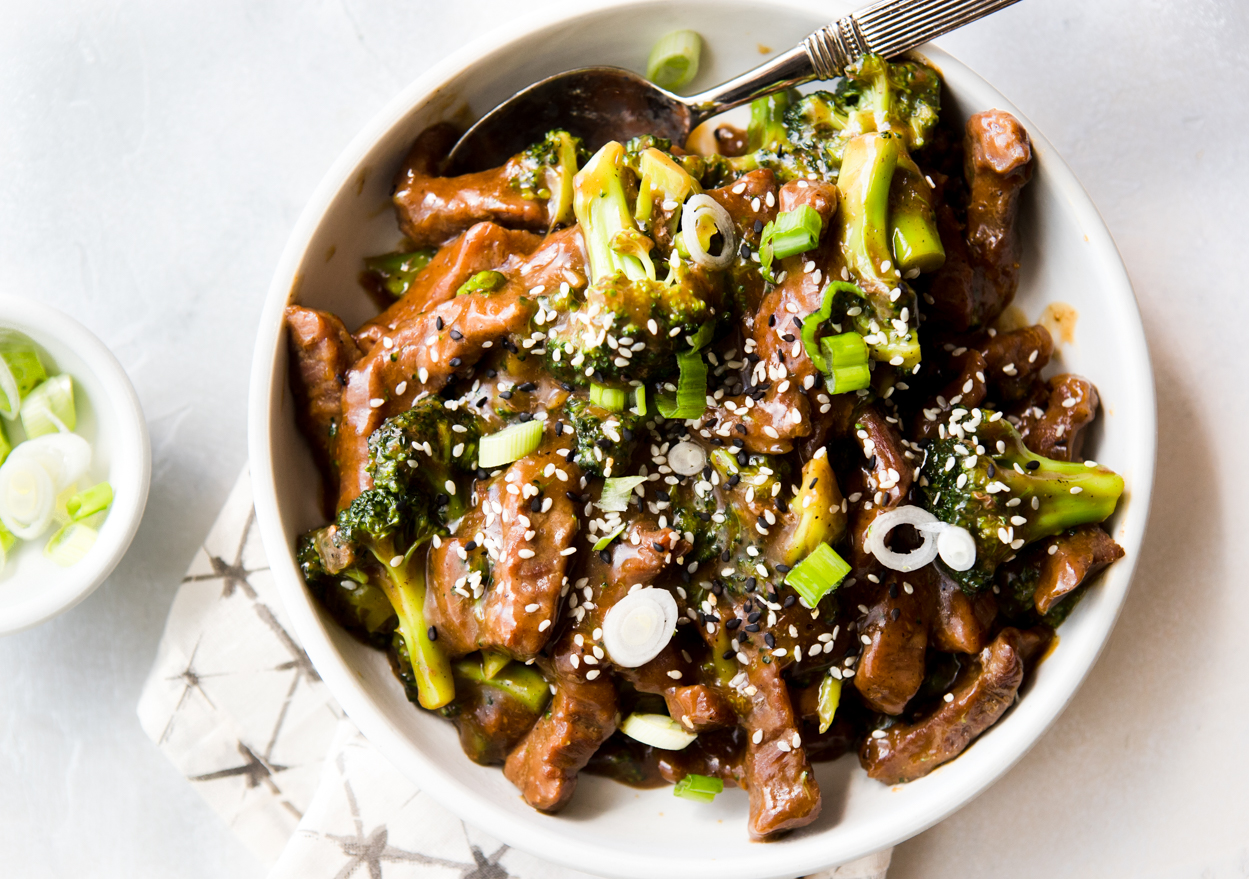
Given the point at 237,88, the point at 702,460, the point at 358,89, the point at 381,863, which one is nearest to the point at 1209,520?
the point at 702,460

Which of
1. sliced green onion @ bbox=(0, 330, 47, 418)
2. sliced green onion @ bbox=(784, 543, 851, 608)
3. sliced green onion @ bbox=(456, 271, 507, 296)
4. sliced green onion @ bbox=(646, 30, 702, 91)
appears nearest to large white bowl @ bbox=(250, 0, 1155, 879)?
sliced green onion @ bbox=(646, 30, 702, 91)

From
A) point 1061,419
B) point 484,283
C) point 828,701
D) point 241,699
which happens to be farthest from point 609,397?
point 241,699

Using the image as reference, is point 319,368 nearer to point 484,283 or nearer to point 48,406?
point 484,283

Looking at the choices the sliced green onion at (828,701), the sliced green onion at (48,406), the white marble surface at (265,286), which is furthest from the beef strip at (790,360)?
the sliced green onion at (48,406)

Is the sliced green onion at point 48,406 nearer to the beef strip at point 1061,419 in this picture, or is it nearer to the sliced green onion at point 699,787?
the sliced green onion at point 699,787

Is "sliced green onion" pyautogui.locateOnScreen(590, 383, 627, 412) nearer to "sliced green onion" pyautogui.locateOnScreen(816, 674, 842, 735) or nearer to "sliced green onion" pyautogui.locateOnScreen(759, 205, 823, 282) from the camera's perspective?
"sliced green onion" pyautogui.locateOnScreen(759, 205, 823, 282)

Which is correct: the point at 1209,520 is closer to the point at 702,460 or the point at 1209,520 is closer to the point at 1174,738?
the point at 1174,738
